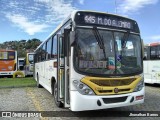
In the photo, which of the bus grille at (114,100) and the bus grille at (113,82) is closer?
the bus grille at (113,82)

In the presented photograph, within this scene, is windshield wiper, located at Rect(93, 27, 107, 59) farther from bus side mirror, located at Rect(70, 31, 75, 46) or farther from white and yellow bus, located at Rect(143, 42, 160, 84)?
white and yellow bus, located at Rect(143, 42, 160, 84)

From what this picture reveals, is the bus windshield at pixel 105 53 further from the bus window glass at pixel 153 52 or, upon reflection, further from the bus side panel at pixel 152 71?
the bus window glass at pixel 153 52

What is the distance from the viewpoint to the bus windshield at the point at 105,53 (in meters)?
7.94

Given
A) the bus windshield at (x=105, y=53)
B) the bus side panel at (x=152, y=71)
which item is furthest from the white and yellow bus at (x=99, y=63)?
the bus side panel at (x=152, y=71)

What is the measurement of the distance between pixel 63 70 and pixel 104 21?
1.94 m

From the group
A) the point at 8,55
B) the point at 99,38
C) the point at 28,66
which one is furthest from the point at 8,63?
the point at 99,38

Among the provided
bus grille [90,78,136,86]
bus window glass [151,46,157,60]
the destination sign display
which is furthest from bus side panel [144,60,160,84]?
bus grille [90,78,136,86]

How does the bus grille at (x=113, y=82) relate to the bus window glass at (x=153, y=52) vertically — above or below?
below

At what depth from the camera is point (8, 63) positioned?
32.0m

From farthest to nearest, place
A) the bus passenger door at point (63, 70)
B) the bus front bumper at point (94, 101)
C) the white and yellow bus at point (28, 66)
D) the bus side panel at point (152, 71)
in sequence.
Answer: the white and yellow bus at point (28, 66) → the bus side panel at point (152, 71) → the bus passenger door at point (63, 70) → the bus front bumper at point (94, 101)

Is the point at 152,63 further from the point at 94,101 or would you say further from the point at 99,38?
the point at 94,101

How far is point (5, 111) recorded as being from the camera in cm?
967

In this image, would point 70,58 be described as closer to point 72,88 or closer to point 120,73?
point 72,88

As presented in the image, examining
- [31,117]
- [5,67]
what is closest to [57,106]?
[31,117]
